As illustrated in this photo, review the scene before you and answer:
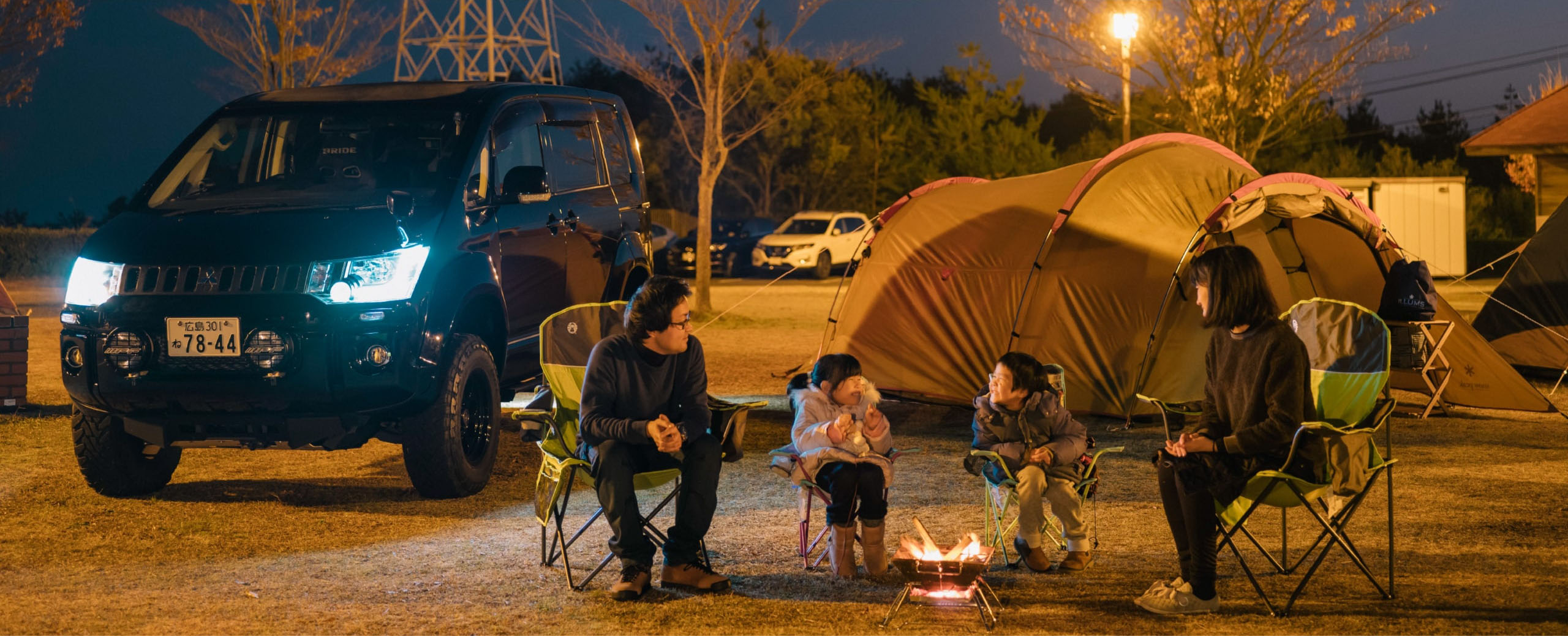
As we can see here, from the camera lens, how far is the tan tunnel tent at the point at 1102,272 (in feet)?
28.1

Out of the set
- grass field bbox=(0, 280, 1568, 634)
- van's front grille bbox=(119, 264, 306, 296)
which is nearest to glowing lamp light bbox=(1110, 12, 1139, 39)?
grass field bbox=(0, 280, 1568, 634)

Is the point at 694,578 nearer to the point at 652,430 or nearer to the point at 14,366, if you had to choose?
the point at 652,430

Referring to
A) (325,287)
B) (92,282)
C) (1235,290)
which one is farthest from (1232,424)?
(92,282)

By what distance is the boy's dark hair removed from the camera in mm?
5113

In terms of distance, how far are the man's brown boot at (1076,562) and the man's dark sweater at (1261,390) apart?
70cm

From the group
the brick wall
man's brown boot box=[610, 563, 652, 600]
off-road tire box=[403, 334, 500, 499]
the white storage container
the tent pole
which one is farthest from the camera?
the white storage container

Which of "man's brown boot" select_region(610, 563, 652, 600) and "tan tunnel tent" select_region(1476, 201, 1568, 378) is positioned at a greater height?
"tan tunnel tent" select_region(1476, 201, 1568, 378)

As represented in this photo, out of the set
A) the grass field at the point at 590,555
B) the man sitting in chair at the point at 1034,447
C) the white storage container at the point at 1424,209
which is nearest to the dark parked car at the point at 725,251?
the white storage container at the point at 1424,209

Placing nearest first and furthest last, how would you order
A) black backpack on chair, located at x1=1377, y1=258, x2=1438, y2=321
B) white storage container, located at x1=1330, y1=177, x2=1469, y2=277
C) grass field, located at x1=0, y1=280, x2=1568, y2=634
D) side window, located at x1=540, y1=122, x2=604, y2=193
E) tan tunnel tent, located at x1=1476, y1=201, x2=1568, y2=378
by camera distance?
1. grass field, located at x1=0, y1=280, x2=1568, y2=634
2. side window, located at x1=540, y1=122, x2=604, y2=193
3. black backpack on chair, located at x1=1377, y1=258, x2=1438, y2=321
4. tan tunnel tent, located at x1=1476, y1=201, x2=1568, y2=378
5. white storage container, located at x1=1330, y1=177, x2=1469, y2=277

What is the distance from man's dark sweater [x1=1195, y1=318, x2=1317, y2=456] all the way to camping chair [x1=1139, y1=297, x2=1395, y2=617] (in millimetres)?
80

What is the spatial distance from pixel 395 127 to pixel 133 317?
1633 millimetres

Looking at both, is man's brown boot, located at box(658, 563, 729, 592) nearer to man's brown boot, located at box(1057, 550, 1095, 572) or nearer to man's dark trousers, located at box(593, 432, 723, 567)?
man's dark trousers, located at box(593, 432, 723, 567)

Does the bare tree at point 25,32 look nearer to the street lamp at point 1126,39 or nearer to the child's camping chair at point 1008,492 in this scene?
the street lamp at point 1126,39

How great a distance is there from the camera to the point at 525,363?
7.66 m
